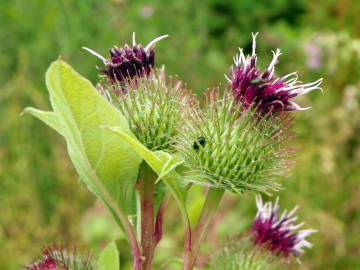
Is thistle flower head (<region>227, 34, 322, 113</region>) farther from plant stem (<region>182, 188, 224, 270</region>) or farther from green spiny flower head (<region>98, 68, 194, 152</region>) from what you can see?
plant stem (<region>182, 188, 224, 270</region>)

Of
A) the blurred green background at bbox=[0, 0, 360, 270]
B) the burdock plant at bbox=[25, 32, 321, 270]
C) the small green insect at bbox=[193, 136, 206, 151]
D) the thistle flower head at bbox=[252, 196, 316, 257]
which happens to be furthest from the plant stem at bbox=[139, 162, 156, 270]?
the blurred green background at bbox=[0, 0, 360, 270]

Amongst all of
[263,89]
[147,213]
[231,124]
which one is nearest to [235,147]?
[231,124]

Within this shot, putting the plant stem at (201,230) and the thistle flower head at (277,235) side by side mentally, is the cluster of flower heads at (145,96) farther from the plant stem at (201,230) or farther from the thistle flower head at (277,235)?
the thistle flower head at (277,235)

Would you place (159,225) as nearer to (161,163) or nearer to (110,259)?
(110,259)

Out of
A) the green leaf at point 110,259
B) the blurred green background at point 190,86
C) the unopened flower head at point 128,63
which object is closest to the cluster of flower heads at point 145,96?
the unopened flower head at point 128,63

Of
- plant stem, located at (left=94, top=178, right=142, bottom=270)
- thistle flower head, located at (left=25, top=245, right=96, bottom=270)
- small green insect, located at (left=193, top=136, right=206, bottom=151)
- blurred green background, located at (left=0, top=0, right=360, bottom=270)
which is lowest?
thistle flower head, located at (left=25, top=245, right=96, bottom=270)
